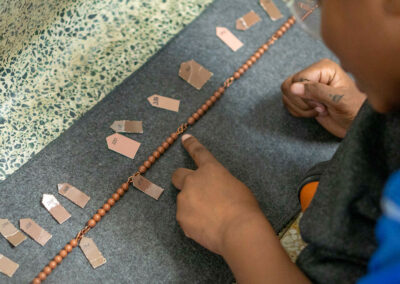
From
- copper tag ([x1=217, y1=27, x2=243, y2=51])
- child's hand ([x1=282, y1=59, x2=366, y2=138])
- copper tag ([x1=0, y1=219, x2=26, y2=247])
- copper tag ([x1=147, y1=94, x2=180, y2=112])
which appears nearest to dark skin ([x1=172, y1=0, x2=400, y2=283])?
child's hand ([x1=282, y1=59, x2=366, y2=138])

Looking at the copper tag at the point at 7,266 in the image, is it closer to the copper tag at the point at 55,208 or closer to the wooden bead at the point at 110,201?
the copper tag at the point at 55,208

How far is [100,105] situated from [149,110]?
0.13 meters

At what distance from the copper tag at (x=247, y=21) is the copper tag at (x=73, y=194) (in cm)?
67

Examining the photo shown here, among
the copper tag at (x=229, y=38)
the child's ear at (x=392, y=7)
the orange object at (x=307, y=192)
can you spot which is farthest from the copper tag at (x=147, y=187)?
the child's ear at (x=392, y=7)

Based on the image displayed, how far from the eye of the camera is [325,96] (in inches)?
35.8

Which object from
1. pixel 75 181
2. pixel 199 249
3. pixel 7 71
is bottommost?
pixel 199 249

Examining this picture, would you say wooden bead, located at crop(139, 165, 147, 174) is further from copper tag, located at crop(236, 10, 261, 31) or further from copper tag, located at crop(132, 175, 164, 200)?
copper tag, located at crop(236, 10, 261, 31)

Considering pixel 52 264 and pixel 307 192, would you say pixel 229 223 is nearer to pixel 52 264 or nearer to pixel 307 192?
pixel 307 192

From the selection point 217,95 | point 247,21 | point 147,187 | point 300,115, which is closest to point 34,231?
point 147,187

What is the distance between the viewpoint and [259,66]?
3.67ft

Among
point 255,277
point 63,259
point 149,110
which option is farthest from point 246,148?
point 63,259

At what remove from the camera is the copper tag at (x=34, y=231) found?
2.74 feet

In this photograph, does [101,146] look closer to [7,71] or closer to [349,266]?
[7,71]

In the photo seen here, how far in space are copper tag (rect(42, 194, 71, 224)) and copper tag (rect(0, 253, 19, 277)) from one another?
0.12 m
